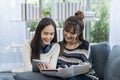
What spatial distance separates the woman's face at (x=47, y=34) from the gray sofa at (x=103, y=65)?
35cm

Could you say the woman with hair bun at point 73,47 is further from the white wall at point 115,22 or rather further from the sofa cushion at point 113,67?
Result: the white wall at point 115,22

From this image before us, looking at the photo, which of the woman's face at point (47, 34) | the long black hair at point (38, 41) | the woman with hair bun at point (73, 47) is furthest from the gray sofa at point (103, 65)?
the woman's face at point (47, 34)

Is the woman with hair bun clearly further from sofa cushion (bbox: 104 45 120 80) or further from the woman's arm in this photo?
sofa cushion (bbox: 104 45 120 80)

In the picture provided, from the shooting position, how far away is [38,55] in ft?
6.52

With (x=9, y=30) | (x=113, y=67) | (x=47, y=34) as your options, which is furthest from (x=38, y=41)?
(x=9, y=30)

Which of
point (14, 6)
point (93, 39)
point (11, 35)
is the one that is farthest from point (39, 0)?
point (93, 39)

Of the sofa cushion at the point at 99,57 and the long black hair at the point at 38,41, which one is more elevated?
the long black hair at the point at 38,41

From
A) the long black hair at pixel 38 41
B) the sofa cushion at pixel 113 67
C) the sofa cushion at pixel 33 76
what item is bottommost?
the sofa cushion at pixel 33 76

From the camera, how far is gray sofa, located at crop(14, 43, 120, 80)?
1748mm

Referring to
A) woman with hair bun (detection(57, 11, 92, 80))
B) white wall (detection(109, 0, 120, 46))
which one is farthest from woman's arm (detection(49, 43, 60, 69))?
white wall (detection(109, 0, 120, 46))

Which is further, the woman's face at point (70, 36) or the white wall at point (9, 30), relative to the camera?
the white wall at point (9, 30)

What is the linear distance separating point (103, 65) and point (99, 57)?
0.08 metres

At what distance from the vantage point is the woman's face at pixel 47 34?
6.60ft

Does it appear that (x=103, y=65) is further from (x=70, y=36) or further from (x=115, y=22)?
(x=115, y=22)
